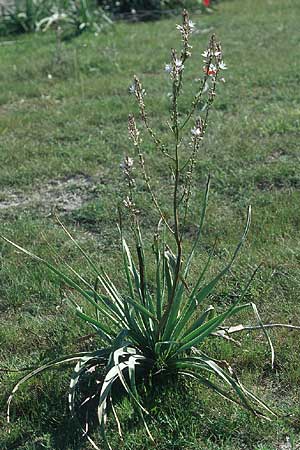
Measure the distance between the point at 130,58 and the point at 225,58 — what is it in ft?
3.38

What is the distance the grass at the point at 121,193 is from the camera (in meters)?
3.44

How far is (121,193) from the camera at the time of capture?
572cm

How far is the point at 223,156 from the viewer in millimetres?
6207

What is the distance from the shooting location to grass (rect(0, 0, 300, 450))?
3.44 metres

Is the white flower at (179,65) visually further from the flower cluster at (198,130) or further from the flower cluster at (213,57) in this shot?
the flower cluster at (198,130)

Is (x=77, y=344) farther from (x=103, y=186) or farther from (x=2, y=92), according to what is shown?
(x=2, y=92)

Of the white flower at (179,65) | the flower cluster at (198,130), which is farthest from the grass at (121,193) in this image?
the white flower at (179,65)

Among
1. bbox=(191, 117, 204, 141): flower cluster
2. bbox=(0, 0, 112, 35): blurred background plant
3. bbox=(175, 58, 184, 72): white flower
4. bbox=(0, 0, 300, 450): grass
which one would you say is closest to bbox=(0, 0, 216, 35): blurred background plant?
bbox=(0, 0, 112, 35): blurred background plant

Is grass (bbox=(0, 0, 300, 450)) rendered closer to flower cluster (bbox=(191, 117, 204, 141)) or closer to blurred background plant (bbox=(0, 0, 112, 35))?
blurred background plant (bbox=(0, 0, 112, 35))

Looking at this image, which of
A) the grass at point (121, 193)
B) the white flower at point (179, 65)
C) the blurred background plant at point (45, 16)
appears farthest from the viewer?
the blurred background plant at point (45, 16)

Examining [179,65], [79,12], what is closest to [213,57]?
[179,65]

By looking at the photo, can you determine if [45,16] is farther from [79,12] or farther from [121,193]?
[121,193]

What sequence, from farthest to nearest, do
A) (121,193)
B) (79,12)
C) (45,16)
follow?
(45,16)
(79,12)
(121,193)

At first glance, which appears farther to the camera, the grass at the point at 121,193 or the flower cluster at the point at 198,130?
the grass at the point at 121,193
